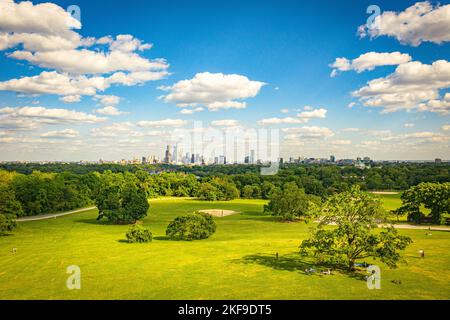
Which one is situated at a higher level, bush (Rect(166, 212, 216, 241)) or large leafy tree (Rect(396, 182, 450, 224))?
large leafy tree (Rect(396, 182, 450, 224))

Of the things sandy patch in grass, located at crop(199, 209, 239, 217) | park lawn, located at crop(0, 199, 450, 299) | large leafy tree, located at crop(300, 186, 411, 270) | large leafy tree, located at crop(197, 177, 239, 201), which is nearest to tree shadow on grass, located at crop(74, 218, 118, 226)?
park lawn, located at crop(0, 199, 450, 299)

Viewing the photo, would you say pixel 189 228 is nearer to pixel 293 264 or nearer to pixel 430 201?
pixel 293 264

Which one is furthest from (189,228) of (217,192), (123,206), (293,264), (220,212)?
(217,192)

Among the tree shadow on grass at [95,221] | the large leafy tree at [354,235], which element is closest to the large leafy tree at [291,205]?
the tree shadow on grass at [95,221]

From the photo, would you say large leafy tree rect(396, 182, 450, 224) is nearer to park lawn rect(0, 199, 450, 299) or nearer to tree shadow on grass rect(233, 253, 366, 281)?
park lawn rect(0, 199, 450, 299)

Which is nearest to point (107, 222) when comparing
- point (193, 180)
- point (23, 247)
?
point (23, 247)
